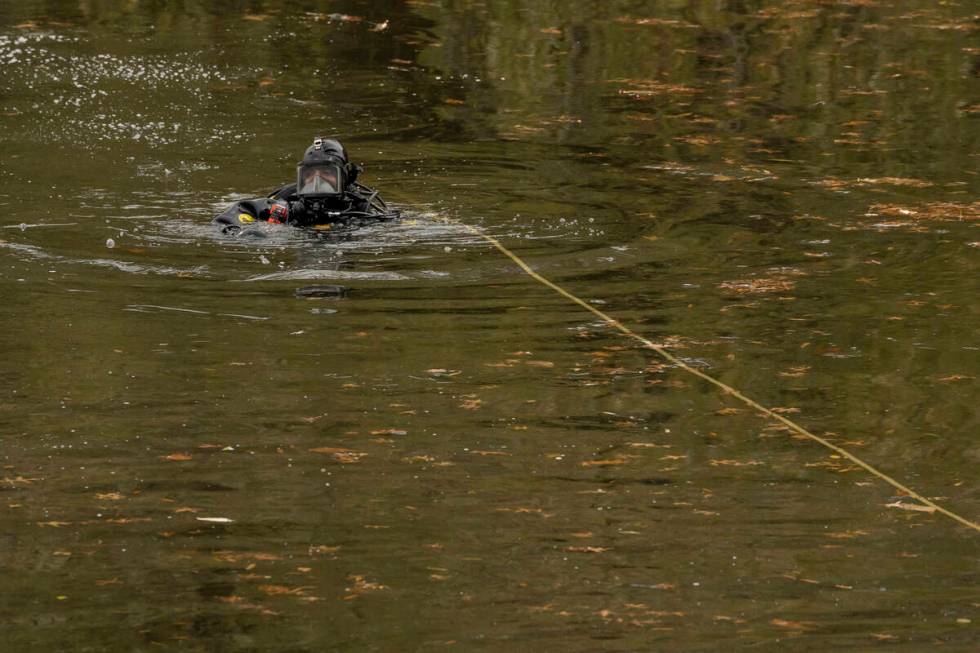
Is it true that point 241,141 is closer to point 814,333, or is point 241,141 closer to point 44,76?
point 44,76

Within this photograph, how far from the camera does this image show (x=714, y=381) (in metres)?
11.6

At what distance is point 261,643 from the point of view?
7.62 metres

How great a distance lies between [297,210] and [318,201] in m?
0.19

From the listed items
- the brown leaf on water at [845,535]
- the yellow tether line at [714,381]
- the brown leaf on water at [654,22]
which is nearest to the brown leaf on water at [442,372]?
the yellow tether line at [714,381]

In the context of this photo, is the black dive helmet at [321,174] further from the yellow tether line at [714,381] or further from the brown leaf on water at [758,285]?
the brown leaf on water at [758,285]

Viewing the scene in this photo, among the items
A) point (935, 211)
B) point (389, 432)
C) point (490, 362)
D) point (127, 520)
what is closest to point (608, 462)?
point (389, 432)

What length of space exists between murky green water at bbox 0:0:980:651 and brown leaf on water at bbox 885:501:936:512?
0.19ft

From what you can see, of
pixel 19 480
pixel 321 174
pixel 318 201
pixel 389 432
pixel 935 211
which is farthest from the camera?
pixel 935 211

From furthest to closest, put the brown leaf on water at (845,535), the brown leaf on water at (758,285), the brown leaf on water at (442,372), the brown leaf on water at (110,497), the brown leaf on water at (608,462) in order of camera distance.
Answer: the brown leaf on water at (758,285), the brown leaf on water at (442,372), the brown leaf on water at (608,462), the brown leaf on water at (110,497), the brown leaf on water at (845,535)

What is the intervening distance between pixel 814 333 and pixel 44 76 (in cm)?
1325

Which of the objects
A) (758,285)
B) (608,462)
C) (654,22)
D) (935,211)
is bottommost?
(608,462)

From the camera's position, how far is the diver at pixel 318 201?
1491cm

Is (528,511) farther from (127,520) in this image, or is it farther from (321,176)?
(321,176)

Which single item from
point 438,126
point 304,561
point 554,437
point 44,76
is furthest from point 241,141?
point 304,561
